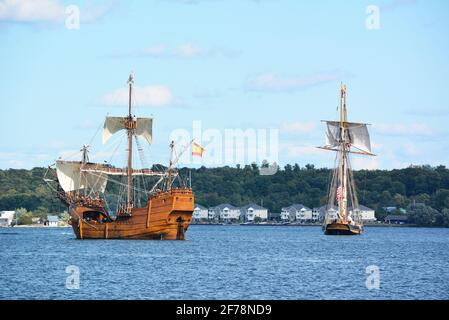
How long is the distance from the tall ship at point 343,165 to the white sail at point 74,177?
104 ft

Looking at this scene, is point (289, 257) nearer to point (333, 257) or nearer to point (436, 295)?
point (333, 257)

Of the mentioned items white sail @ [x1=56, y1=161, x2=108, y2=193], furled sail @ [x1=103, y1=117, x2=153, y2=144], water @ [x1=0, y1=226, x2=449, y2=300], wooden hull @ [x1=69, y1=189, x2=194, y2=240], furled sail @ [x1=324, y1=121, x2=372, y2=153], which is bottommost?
water @ [x1=0, y1=226, x2=449, y2=300]

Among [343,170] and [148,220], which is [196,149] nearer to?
[148,220]

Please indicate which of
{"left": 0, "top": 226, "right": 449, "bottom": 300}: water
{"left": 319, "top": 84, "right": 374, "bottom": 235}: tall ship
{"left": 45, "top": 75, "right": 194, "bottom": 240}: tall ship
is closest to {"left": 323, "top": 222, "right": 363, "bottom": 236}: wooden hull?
{"left": 319, "top": 84, "right": 374, "bottom": 235}: tall ship

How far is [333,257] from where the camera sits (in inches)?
2813

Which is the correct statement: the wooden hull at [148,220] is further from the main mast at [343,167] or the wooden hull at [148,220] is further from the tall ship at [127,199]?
the main mast at [343,167]

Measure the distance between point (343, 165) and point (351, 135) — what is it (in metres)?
7.69

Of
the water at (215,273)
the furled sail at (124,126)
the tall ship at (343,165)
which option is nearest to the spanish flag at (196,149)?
the water at (215,273)

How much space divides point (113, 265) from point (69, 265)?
2.97 metres

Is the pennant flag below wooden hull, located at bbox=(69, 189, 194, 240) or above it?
above

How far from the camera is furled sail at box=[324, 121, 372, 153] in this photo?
446 ft

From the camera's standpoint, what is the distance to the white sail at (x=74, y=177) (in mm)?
103356

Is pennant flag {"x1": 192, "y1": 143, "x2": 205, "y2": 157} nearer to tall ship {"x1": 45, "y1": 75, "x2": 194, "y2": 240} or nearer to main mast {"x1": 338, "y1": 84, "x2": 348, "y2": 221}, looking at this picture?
tall ship {"x1": 45, "y1": 75, "x2": 194, "y2": 240}
